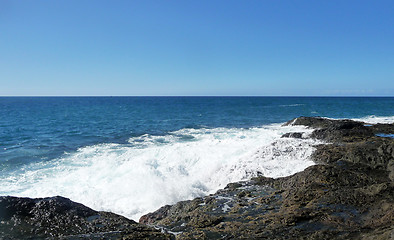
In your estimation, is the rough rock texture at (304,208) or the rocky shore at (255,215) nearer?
the rocky shore at (255,215)

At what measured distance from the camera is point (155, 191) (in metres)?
12.3

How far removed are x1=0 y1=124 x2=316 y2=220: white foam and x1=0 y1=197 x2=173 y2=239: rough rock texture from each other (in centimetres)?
370

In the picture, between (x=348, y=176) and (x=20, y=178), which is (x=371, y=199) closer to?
(x=348, y=176)

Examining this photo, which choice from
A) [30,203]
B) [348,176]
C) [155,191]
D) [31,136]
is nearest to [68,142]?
[31,136]

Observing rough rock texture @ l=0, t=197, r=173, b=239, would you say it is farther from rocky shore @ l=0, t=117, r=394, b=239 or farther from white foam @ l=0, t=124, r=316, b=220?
white foam @ l=0, t=124, r=316, b=220

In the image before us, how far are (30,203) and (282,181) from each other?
9133mm

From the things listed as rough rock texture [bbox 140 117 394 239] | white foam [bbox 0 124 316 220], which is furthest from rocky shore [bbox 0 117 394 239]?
white foam [bbox 0 124 316 220]

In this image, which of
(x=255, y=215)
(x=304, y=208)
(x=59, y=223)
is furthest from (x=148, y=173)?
(x=304, y=208)

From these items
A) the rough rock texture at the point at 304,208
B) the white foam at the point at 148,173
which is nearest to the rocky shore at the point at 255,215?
the rough rock texture at the point at 304,208

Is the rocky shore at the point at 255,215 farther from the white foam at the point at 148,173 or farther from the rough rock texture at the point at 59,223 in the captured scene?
the white foam at the point at 148,173

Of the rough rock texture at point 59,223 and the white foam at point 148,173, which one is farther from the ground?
the rough rock texture at point 59,223

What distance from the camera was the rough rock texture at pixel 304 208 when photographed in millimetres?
6344

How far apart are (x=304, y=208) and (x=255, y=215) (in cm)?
147

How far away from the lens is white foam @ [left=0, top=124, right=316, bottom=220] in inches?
475
